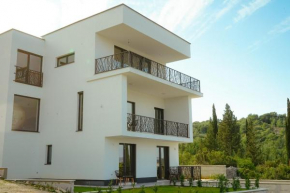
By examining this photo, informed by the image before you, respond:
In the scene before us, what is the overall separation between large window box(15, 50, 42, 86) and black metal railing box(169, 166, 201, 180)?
9308 mm

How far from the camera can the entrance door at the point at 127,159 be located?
16.1m

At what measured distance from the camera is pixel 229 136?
39.0 m

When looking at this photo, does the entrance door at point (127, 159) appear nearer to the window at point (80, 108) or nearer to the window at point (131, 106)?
the window at point (131, 106)

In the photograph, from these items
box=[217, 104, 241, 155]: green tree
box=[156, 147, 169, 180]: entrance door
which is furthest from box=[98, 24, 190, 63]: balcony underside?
box=[217, 104, 241, 155]: green tree

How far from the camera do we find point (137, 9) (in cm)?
1672

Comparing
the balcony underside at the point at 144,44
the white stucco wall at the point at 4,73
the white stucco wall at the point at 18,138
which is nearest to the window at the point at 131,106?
the balcony underside at the point at 144,44

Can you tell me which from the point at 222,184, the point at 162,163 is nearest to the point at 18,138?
the point at 162,163

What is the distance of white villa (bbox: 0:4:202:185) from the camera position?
1515 centimetres

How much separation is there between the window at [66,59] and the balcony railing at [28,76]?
1362 mm

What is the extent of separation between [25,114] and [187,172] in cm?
973

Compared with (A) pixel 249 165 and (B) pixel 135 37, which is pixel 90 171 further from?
(A) pixel 249 165

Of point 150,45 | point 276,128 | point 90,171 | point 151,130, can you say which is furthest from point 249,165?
point 276,128

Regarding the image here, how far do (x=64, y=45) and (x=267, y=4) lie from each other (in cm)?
1088

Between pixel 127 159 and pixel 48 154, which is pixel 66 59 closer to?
pixel 48 154
